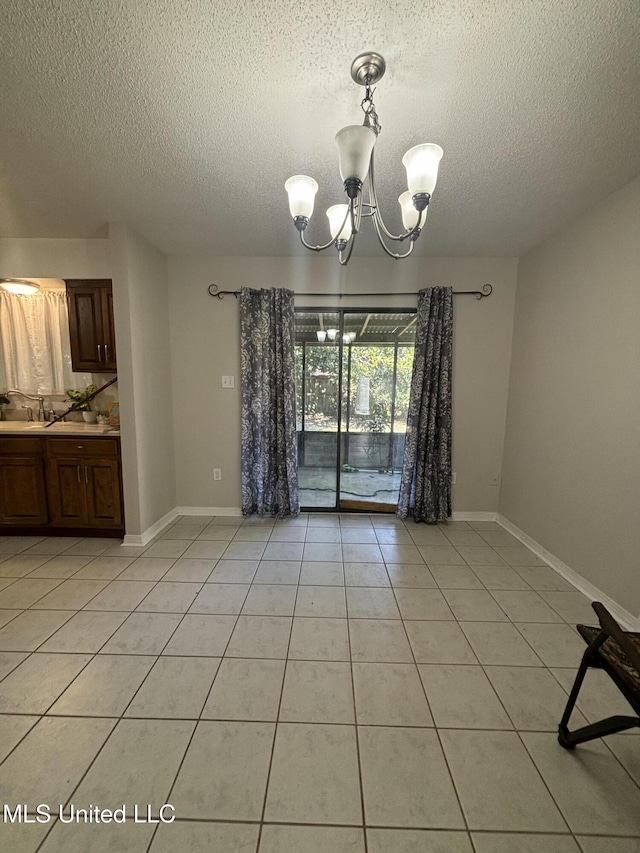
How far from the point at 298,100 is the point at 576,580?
321 centimetres

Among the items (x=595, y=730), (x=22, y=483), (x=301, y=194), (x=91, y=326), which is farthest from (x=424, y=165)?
(x=22, y=483)

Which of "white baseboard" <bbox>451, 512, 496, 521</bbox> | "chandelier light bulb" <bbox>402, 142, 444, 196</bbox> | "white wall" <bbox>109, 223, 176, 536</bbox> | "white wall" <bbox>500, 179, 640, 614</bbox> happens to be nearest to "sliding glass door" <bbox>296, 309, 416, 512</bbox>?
"white baseboard" <bbox>451, 512, 496, 521</bbox>

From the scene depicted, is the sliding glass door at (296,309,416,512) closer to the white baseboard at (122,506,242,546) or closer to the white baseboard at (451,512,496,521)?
the white baseboard at (451,512,496,521)

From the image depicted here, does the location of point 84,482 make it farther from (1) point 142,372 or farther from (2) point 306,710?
(2) point 306,710

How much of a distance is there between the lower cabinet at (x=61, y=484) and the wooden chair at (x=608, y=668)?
119 inches

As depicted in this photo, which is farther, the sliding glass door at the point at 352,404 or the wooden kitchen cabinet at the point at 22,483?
the sliding glass door at the point at 352,404

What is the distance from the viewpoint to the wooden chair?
38.3 inches

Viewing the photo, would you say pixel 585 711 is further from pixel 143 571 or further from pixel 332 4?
pixel 332 4

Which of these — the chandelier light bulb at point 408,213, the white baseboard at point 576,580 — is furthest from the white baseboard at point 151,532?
the white baseboard at point 576,580

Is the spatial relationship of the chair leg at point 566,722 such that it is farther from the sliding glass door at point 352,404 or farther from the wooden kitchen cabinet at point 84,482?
the wooden kitchen cabinet at point 84,482

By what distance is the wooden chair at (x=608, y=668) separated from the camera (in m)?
0.97

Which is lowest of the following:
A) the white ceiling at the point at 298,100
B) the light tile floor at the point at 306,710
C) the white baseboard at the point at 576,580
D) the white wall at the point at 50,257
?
the light tile floor at the point at 306,710

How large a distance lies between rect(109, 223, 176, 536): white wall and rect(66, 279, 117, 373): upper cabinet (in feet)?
0.97

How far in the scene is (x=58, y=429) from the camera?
8.64ft
